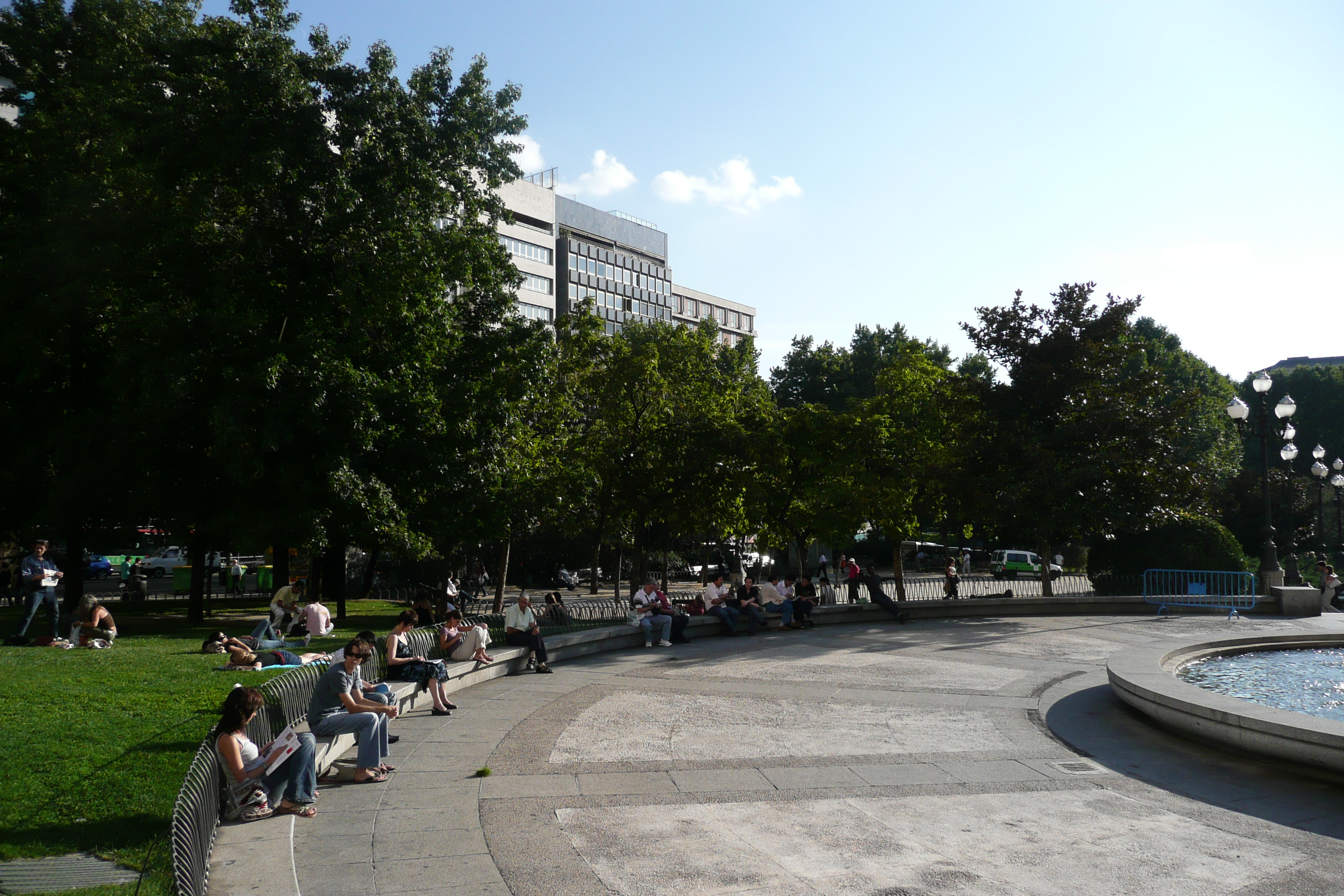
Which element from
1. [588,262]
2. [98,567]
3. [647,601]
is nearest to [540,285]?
[588,262]

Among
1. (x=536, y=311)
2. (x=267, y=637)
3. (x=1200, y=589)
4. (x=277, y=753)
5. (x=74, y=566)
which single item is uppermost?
(x=536, y=311)

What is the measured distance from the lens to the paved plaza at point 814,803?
19.3 feet

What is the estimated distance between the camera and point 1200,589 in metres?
25.5

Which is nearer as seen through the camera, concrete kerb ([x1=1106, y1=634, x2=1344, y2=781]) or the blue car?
concrete kerb ([x1=1106, y1=634, x2=1344, y2=781])

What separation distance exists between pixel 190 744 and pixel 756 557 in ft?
167

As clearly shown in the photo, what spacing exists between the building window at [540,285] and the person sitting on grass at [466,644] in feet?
184

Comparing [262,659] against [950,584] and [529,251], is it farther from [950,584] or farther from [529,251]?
[529,251]

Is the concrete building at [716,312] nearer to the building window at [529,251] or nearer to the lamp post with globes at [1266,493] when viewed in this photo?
the building window at [529,251]

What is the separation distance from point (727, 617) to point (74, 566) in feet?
47.0

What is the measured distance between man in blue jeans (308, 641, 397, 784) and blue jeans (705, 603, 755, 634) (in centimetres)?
1184

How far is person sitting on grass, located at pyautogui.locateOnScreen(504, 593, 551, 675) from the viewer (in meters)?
15.0

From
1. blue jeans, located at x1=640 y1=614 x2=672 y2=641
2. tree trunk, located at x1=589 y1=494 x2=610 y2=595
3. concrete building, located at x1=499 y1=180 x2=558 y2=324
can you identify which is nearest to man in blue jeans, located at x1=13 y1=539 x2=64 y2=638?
blue jeans, located at x1=640 y1=614 x2=672 y2=641

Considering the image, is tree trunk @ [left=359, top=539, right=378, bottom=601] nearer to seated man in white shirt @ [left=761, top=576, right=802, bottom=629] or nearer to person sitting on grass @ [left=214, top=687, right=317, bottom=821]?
seated man in white shirt @ [left=761, top=576, right=802, bottom=629]

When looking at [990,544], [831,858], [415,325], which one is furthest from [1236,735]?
[990,544]
